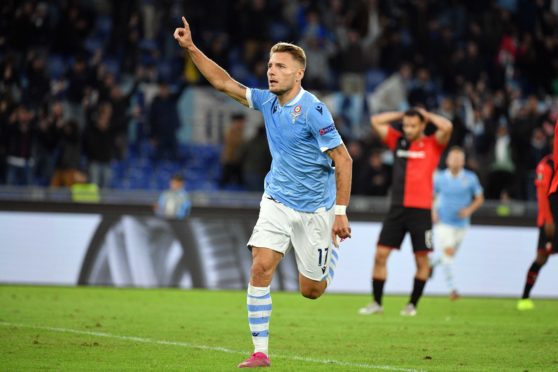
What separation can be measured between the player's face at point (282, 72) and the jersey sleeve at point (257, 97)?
0.29 metres

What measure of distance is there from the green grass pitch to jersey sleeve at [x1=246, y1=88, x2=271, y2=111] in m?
2.12

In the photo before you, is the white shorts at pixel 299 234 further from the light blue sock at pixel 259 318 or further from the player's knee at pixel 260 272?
the light blue sock at pixel 259 318

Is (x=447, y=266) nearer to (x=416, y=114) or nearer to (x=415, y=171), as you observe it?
(x=415, y=171)

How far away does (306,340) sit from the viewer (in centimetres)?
1059

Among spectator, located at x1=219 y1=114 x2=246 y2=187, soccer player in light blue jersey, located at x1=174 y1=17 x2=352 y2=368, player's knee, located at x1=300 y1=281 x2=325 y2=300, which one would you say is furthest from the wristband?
spectator, located at x1=219 y1=114 x2=246 y2=187

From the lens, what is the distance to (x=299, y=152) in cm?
861

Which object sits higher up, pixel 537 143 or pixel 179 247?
pixel 537 143

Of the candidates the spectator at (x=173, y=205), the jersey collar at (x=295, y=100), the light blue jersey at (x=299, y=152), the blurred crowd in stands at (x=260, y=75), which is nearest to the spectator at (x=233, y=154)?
the blurred crowd in stands at (x=260, y=75)

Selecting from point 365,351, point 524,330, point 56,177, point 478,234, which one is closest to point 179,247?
point 56,177

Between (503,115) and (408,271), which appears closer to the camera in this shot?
(408,271)

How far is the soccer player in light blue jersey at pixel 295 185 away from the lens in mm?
8297

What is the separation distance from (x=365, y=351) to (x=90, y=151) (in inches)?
510

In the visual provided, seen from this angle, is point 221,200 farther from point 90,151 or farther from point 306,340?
point 306,340

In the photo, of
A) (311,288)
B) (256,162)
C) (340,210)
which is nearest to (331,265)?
(311,288)
